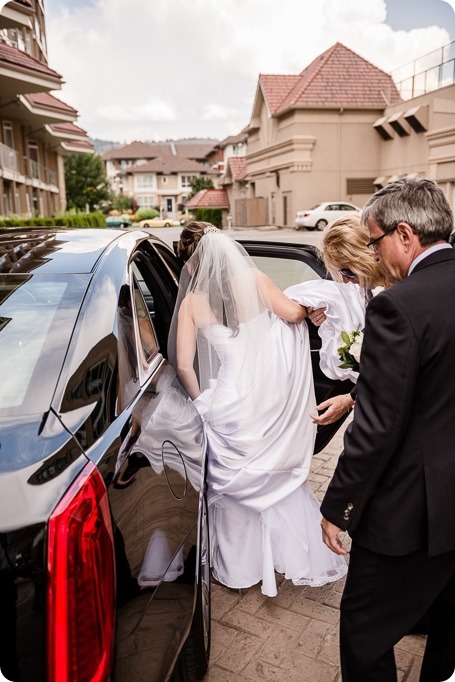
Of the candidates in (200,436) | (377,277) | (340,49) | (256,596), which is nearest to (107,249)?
(200,436)

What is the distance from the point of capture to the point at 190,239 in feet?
12.1

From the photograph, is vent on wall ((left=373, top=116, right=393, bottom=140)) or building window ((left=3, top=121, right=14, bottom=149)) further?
vent on wall ((left=373, top=116, right=393, bottom=140))

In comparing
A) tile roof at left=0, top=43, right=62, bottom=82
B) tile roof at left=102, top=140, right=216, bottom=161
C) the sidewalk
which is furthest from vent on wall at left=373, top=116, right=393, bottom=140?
tile roof at left=102, top=140, right=216, bottom=161

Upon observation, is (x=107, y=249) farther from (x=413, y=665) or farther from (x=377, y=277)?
(x=413, y=665)

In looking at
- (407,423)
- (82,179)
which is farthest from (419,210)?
(82,179)

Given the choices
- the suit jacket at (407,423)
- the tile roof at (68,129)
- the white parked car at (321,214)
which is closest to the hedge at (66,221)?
the tile roof at (68,129)

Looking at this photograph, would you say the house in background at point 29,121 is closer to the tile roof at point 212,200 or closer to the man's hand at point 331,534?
the tile roof at point 212,200

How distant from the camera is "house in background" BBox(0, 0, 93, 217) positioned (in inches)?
765

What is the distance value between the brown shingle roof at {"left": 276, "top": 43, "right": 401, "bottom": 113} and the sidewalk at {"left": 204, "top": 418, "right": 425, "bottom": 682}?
35905mm

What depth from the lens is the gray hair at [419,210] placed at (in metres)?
1.91

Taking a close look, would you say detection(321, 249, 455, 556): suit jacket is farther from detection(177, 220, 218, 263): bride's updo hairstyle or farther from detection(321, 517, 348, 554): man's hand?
detection(177, 220, 218, 263): bride's updo hairstyle

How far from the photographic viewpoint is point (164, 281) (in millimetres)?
3801

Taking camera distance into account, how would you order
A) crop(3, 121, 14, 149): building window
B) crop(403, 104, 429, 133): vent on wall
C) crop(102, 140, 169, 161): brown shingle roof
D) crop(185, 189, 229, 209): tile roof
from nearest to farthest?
crop(3, 121, 14, 149): building window → crop(403, 104, 429, 133): vent on wall → crop(185, 189, 229, 209): tile roof → crop(102, 140, 169, 161): brown shingle roof

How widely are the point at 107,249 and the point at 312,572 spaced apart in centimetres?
201
